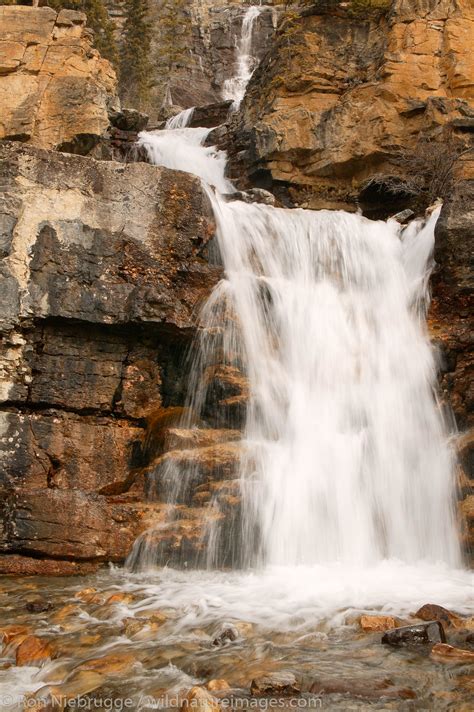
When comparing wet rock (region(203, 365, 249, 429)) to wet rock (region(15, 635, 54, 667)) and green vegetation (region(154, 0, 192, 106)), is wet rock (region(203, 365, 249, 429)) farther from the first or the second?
green vegetation (region(154, 0, 192, 106))

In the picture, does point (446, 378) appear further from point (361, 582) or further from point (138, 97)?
point (138, 97)

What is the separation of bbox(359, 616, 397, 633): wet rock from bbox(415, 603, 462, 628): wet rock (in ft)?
0.89

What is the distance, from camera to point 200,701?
3301mm

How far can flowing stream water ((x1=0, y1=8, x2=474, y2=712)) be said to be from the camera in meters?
4.00

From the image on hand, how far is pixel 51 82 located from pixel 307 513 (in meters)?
13.2

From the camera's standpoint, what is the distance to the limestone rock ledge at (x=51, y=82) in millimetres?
14734

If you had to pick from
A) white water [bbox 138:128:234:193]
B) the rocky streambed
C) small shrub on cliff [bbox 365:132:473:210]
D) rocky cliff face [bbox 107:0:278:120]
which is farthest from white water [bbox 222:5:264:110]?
the rocky streambed

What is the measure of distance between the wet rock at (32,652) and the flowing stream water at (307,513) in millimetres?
88

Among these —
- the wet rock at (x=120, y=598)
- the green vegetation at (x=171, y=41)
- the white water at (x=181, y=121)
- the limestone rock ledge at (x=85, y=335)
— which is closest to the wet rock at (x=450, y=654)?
the wet rock at (x=120, y=598)

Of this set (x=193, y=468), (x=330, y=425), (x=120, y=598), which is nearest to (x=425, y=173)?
(x=330, y=425)

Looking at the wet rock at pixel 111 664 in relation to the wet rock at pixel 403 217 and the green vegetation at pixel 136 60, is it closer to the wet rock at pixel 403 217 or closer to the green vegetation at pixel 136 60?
the wet rock at pixel 403 217

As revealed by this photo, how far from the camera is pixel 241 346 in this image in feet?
28.3

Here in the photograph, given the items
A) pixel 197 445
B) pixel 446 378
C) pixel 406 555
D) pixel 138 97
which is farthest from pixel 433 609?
pixel 138 97

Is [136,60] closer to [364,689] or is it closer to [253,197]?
[253,197]
